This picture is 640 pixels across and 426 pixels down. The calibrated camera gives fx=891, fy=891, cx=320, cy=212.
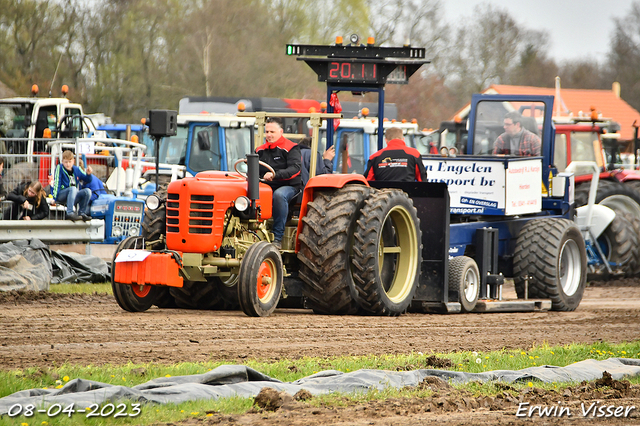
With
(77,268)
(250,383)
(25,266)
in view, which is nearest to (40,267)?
(25,266)

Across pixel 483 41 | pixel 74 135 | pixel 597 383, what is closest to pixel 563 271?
pixel 597 383

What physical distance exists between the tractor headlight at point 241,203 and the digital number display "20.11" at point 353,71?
2564mm

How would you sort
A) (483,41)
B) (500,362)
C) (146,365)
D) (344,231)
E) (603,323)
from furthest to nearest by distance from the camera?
(483,41), (603,323), (344,231), (500,362), (146,365)

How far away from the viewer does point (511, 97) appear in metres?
12.7

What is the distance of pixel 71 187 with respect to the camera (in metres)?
14.2

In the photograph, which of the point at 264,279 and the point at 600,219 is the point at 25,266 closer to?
the point at 264,279

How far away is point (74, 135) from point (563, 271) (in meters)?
13.1

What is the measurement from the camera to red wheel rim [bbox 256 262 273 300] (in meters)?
8.66

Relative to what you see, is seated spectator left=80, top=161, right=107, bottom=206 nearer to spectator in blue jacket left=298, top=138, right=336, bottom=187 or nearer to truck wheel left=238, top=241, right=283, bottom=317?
spectator in blue jacket left=298, top=138, right=336, bottom=187

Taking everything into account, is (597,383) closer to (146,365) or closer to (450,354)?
(450,354)

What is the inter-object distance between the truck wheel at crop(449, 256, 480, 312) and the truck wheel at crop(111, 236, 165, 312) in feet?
11.1

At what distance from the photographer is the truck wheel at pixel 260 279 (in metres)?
8.41

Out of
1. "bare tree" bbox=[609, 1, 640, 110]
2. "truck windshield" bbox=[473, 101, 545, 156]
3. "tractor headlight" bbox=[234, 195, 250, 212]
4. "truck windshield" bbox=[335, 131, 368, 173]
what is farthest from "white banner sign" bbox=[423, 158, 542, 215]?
"bare tree" bbox=[609, 1, 640, 110]

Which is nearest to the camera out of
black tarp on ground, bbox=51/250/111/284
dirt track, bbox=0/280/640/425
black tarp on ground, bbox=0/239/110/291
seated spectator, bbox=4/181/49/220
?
dirt track, bbox=0/280/640/425
